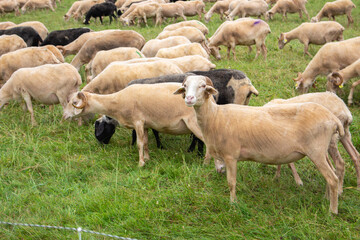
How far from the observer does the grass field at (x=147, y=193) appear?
14.9ft

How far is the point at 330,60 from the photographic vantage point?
9.84 m

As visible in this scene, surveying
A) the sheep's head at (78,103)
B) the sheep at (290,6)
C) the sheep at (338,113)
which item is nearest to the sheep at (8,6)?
the sheep at (290,6)

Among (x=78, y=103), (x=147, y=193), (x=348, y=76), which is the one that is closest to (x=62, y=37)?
(x=78, y=103)

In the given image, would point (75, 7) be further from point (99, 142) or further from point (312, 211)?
point (312, 211)

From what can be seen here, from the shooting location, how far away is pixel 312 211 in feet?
15.9

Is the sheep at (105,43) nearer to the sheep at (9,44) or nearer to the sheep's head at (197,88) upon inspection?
the sheep at (9,44)

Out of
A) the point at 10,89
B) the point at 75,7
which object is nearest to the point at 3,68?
the point at 10,89

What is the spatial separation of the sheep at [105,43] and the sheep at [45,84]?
10.4ft

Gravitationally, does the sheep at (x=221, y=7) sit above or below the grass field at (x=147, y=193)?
below

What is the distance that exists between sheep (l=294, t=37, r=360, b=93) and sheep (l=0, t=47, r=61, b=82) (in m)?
6.35

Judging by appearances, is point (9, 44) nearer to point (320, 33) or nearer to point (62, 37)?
point (62, 37)

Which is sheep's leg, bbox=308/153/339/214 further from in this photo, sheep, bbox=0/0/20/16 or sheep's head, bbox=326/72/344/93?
sheep, bbox=0/0/20/16

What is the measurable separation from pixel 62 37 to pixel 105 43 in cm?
341

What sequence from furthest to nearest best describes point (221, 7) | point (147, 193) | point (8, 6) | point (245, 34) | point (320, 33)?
1. point (8, 6)
2. point (221, 7)
3. point (320, 33)
4. point (245, 34)
5. point (147, 193)
